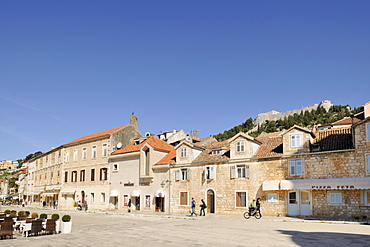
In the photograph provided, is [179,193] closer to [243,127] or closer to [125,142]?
[125,142]

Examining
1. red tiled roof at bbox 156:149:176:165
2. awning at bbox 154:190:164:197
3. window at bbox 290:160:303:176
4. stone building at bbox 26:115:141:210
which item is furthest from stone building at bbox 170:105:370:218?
stone building at bbox 26:115:141:210

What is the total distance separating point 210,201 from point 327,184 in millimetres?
11992

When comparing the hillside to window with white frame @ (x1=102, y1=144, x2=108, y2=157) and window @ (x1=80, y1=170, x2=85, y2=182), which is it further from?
window with white frame @ (x1=102, y1=144, x2=108, y2=157)

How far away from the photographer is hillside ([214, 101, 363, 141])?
443 ft

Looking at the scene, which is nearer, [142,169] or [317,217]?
[317,217]

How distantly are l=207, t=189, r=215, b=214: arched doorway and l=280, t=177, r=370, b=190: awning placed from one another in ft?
26.1

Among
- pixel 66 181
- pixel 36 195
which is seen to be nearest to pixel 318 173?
pixel 66 181

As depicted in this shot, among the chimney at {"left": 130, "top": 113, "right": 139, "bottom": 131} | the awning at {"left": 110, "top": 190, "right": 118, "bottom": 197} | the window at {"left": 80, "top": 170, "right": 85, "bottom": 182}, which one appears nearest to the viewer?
the awning at {"left": 110, "top": 190, "right": 118, "bottom": 197}

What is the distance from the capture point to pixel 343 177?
27.7m

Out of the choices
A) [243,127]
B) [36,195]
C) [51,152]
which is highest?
[243,127]

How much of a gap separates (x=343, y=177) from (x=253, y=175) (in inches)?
307

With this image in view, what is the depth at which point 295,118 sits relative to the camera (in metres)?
148

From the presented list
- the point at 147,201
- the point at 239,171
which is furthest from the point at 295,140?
the point at 147,201

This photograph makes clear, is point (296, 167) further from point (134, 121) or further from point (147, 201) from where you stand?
point (134, 121)
